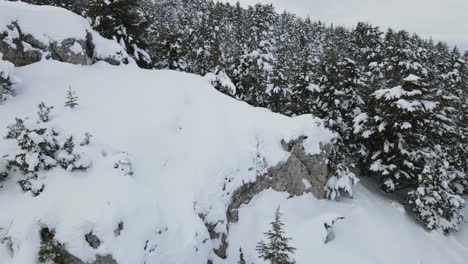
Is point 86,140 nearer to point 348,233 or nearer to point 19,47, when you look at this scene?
point 19,47

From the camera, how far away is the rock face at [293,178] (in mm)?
13970

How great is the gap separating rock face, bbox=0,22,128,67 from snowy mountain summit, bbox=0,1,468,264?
0.05m

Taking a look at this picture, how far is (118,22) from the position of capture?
21.6 meters

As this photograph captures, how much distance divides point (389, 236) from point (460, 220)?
10.6 metres

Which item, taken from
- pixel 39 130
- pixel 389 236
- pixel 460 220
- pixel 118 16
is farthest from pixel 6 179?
pixel 460 220

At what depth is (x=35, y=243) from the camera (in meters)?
8.40

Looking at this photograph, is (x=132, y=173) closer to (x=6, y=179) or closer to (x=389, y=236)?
(x=6, y=179)

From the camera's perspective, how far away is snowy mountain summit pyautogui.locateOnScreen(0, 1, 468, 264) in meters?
9.05

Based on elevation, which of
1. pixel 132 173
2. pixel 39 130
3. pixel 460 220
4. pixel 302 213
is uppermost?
pixel 39 130

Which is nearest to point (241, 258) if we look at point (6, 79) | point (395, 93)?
point (6, 79)

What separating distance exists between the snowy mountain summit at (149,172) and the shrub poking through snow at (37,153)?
40 millimetres

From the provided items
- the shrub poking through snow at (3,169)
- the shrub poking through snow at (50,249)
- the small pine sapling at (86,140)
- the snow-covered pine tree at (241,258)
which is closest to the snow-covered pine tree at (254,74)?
the snow-covered pine tree at (241,258)

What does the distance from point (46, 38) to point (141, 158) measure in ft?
28.8

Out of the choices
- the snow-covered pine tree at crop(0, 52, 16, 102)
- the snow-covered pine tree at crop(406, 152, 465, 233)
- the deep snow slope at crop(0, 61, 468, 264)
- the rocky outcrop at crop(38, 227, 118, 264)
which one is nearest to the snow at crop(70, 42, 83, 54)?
the deep snow slope at crop(0, 61, 468, 264)
